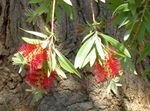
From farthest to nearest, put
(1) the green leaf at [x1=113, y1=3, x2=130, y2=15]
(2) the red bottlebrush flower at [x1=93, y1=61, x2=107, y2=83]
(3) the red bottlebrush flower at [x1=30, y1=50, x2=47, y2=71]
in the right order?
1. (1) the green leaf at [x1=113, y1=3, x2=130, y2=15]
2. (2) the red bottlebrush flower at [x1=93, y1=61, x2=107, y2=83]
3. (3) the red bottlebrush flower at [x1=30, y1=50, x2=47, y2=71]

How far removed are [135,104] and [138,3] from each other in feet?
3.16

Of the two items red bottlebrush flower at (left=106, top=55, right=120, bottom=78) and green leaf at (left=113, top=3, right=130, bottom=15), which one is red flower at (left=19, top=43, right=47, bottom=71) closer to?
red bottlebrush flower at (left=106, top=55, right=120, bottom=78)

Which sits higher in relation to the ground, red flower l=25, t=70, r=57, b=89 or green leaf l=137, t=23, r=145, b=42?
green leaf l=137, t=23, r=145, b=42

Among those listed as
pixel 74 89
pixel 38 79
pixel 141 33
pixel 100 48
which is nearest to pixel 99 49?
pixel 100 48

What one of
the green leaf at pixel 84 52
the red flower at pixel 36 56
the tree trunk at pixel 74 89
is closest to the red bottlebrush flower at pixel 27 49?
the red flower at pixel 36 56

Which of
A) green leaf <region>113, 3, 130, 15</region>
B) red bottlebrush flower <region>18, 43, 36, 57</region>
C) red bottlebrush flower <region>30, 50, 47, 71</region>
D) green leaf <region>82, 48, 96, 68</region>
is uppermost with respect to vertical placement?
green leaf <region>113, 3, 130, 15</region>

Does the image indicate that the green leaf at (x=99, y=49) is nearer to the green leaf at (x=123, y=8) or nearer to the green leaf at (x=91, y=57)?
the green leaf at (x=91, y=57)

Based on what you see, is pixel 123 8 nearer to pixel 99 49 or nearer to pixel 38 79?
pixel 99 49

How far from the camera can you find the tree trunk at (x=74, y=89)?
223 cm

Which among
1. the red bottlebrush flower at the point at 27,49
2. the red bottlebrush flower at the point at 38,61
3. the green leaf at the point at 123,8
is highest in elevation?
the green leaf at the point at 123,8

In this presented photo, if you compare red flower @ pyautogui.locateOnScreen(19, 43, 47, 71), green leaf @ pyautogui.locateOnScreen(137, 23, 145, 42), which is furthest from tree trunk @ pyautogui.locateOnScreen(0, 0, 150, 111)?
red flower @ pyautogui.locateOnScreen(19, 43, 47, 71)

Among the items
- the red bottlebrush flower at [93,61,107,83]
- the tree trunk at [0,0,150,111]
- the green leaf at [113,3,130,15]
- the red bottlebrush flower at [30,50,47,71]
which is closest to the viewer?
the red bottlebrush flower at [30,50,47,71]

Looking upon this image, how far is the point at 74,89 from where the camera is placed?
89.9 inches

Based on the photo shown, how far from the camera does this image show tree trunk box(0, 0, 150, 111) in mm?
2230
